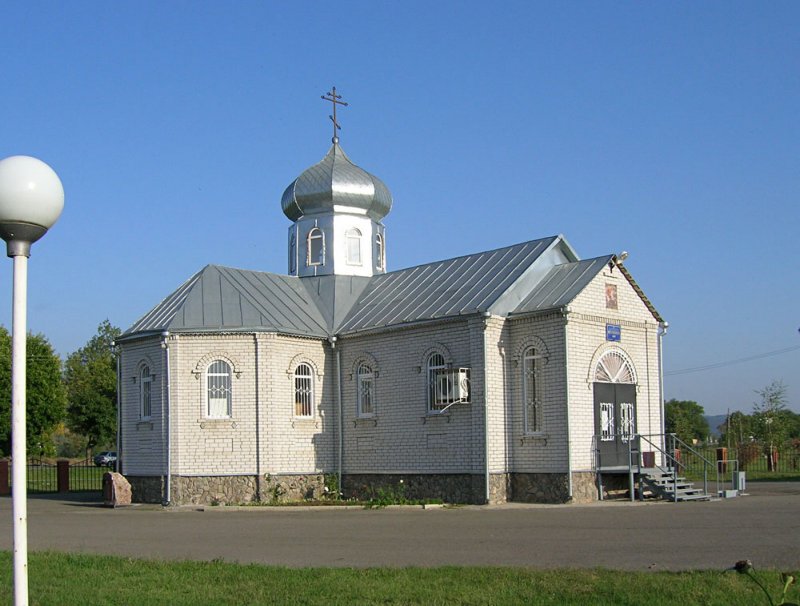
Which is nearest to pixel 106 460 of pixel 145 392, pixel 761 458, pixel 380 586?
pixel 145 392

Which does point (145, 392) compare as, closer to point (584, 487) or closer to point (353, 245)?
point (353, 245)

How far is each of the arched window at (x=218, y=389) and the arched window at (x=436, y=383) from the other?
199 inches

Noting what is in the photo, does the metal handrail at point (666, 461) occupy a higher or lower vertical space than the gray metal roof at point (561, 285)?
lower

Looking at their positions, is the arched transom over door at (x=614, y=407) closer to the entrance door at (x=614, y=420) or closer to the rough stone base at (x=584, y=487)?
the entrance door at (x=614, y=420)

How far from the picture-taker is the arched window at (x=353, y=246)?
96.9ft

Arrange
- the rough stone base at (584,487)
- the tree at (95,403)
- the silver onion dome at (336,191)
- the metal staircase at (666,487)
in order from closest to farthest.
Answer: the rough stone base at (584,487), the metal staircase at (666,487), the silver onion dome at (336,191), the tree at (95,403)

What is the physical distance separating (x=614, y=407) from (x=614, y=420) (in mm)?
309

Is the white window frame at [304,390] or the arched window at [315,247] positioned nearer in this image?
the white window frame at [304,390]

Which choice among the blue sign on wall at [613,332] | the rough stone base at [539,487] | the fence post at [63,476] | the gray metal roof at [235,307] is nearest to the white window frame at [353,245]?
the gray metal roof at [235,307]

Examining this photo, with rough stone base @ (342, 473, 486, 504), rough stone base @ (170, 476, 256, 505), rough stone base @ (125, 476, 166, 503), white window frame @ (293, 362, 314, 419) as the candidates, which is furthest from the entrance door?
rough stone base @ (125, 476, 166, 503)

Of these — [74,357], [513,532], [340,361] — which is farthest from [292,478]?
[74,357]

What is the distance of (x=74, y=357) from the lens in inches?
2773

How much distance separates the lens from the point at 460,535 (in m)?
14.5

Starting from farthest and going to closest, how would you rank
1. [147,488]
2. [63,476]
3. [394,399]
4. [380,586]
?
1. [63,476]
2. [147,488]
3. [394,399]
4. [380,586]
